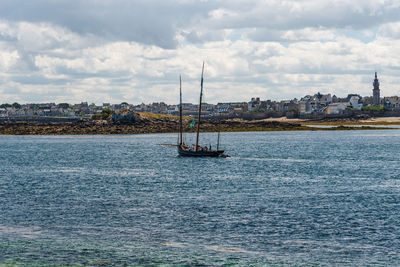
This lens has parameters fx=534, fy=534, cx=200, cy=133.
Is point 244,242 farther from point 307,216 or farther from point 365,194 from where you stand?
point 365,194

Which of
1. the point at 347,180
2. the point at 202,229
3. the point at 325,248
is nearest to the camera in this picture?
the point at 325,248

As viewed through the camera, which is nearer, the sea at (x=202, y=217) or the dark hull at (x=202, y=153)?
the sea at (x=202, y=217)

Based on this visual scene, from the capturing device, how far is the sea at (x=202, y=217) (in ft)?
92.7

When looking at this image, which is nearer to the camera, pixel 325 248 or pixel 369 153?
pixel 325 248

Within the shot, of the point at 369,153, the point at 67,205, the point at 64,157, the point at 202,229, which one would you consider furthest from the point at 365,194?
the point at 64,157

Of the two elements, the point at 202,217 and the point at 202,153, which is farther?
the point at 202,153

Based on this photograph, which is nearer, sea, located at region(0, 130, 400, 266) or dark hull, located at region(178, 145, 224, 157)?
sea, located at region(0, 130, 400, 266)

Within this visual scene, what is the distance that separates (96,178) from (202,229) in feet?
112

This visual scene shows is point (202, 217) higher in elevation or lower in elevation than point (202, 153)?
lower

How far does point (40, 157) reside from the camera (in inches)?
3974

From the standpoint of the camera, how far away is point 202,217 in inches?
1516

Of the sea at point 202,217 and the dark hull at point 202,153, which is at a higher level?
the dark hull at point 202,153

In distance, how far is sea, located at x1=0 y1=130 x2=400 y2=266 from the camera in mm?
28266

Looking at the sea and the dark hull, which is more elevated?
the dark hull
